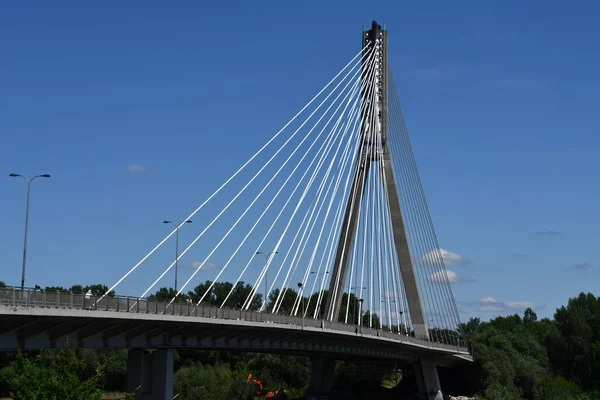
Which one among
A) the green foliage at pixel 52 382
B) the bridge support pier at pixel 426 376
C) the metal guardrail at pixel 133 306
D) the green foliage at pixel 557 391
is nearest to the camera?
the green foliage at pixel 52 382

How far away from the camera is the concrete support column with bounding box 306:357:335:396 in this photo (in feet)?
253

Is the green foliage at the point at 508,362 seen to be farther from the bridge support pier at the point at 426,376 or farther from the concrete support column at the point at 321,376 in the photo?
the concrete support column at the point at 321,376

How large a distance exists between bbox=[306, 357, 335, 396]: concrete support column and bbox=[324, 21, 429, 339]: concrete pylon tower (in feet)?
34.8

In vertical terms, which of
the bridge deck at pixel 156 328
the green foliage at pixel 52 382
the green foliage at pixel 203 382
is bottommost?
the green foliage at pixel 52 382

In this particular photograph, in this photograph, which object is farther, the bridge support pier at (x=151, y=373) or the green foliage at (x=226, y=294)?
the green foliage at (x=226, y=294)

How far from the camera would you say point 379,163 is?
6825 cm

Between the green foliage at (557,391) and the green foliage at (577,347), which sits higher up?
the green foliage at (577,347)

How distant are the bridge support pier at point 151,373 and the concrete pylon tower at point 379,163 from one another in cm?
2275

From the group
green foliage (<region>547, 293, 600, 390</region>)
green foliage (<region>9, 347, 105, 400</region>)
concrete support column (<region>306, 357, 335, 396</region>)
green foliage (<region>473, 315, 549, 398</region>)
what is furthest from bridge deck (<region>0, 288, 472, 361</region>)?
green foliage (<region>547, 293, 600, 390</region>)

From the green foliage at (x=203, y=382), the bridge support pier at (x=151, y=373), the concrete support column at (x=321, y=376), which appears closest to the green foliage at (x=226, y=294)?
the green foliage at (x=203, y=382)

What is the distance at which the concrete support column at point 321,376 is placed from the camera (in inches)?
3036

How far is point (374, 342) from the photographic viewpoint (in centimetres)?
6738

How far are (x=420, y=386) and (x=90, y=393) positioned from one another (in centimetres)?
6025

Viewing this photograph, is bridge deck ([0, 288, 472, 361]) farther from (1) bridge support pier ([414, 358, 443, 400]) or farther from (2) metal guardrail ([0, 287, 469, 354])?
(1) bridge support pier ([414, 358, 443, 400])
